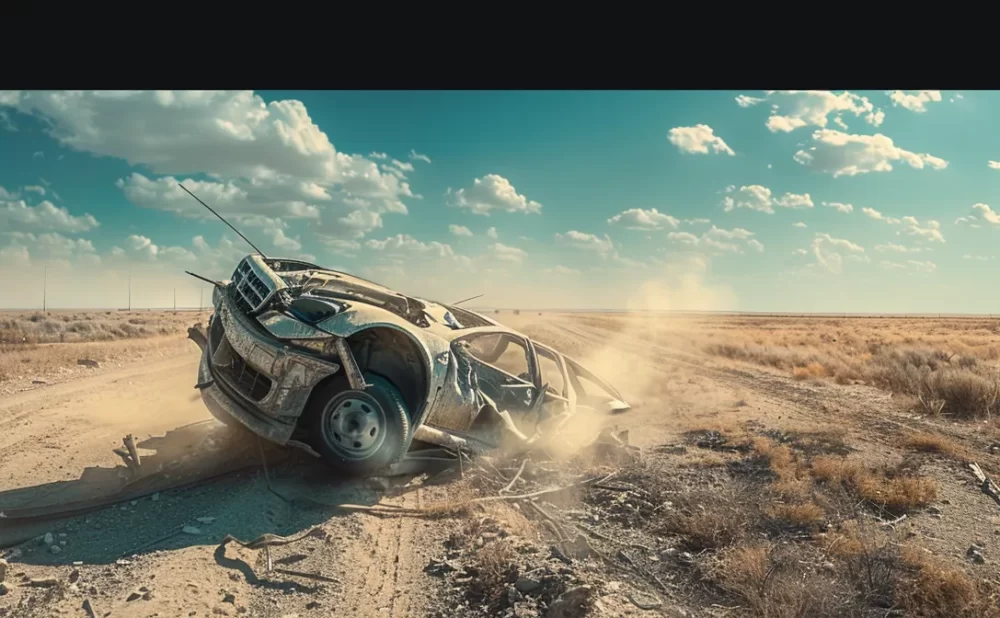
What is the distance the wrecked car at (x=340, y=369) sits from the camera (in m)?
6.20

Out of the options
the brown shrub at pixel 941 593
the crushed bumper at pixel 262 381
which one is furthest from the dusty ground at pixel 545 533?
the crushed bumper at pixel 262 381

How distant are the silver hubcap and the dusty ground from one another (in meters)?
0.49

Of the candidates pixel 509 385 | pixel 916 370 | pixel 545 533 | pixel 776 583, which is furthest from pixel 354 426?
pixel 916 370

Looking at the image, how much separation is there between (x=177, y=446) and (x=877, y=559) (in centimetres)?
742

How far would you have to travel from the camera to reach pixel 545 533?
5836 millimetres

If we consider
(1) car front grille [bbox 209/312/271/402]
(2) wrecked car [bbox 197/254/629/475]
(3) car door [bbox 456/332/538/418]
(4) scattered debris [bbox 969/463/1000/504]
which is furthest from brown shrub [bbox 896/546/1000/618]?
(1) car front grille [bbox 209/312/271/402]

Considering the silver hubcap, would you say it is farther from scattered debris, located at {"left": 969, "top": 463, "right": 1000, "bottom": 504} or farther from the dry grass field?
the dry grass field

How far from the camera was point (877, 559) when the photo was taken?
5121 millimetres

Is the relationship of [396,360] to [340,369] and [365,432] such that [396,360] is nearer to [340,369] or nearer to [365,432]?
[340,369]

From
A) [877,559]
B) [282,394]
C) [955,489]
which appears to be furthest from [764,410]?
[282,394]

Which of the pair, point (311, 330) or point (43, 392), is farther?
point (43, 392)

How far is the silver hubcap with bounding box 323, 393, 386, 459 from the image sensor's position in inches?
245
